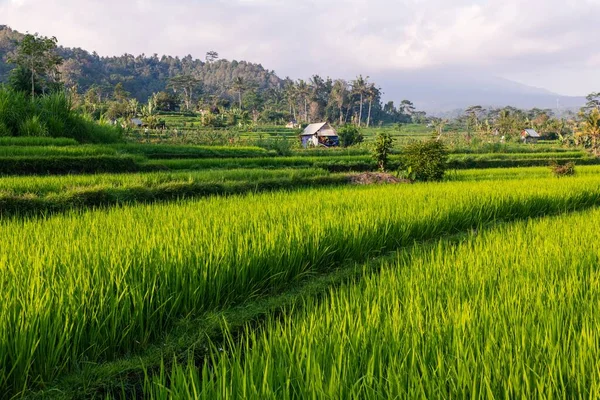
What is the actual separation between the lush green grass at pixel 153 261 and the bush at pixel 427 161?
4842mm

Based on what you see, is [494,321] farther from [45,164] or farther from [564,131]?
[564,131]

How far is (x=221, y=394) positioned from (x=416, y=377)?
0.68 meters

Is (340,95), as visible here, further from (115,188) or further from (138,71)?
(115,188)

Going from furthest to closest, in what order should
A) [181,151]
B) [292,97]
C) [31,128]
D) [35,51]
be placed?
[292,97]
[35,51]
[181,151]
[31,128]

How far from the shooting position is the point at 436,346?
1.82 m

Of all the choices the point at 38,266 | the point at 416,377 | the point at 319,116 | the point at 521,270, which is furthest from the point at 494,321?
the point at 319,116

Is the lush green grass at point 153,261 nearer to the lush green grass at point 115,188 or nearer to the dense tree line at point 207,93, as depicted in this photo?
the lush green grass at point 115,188

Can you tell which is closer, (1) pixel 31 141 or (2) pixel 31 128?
(1) pixel 31 141

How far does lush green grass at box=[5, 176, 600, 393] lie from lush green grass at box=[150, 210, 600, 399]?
0.50 m

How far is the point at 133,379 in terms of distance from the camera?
2219 mm

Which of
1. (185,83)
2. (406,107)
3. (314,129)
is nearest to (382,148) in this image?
(314,129)

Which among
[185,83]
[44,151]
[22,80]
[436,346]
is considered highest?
[185,83]

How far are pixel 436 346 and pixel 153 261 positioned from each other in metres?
1.99

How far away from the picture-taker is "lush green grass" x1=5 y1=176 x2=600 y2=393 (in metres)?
2.18
